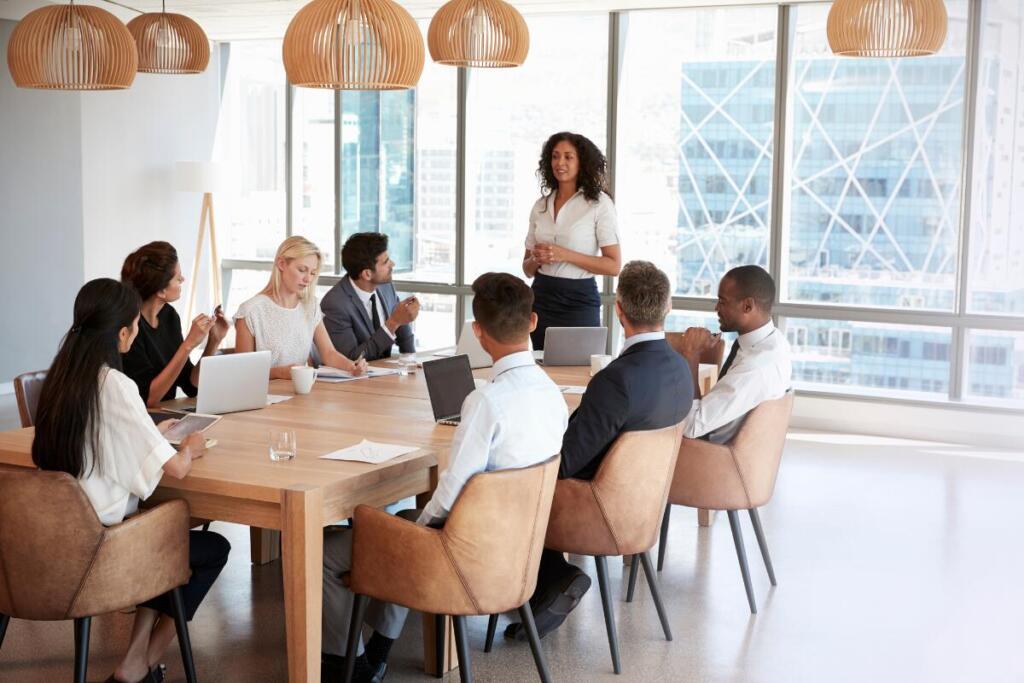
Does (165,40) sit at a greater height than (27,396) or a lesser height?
greater

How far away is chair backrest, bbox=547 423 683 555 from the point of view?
350cm

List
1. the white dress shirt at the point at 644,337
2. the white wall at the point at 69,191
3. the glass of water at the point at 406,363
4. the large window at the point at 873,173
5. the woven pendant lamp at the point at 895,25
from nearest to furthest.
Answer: the white dress shirt at the point at 644,337 → the woven pendant lamp at the point at 895,25 → the glass of water at the point at 406,363 → the large window at the point at 873,173 → the white wall at the point at 69,191

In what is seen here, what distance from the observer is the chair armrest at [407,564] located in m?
2.93

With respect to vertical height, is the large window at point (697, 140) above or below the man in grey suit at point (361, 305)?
above

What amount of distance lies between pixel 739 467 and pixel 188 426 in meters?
1.99

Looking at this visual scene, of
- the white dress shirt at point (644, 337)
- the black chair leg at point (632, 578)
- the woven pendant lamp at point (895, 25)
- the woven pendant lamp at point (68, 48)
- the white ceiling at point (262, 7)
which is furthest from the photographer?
the white ceiling at point (262, 7)

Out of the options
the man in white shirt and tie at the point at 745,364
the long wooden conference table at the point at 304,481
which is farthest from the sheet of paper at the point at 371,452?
the man in white shirt and tie at the point at 745,364

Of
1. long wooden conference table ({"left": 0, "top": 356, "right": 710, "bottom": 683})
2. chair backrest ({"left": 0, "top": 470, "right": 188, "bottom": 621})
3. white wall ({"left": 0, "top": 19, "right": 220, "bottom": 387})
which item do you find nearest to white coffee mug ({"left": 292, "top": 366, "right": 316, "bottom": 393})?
long wooden conference table ({"left": 0, "top": 356, "right": 710, "bottom": 683})

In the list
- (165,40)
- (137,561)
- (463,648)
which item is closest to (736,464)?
(463,648)

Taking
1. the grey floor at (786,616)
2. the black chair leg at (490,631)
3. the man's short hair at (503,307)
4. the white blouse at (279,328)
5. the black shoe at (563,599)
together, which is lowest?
the grey floor at (786,616)

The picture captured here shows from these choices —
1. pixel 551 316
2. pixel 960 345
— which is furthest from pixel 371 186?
pixel 960 345

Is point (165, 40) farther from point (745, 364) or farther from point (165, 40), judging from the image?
point (745, 364)

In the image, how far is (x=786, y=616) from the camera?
4184mm

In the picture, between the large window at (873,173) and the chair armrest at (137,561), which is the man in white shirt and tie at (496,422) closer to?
the chair armrest at (137,561)
